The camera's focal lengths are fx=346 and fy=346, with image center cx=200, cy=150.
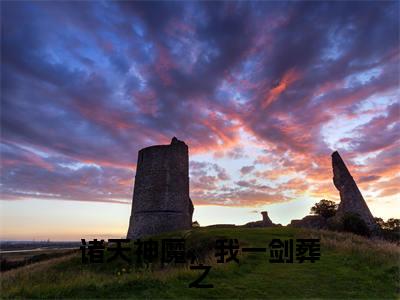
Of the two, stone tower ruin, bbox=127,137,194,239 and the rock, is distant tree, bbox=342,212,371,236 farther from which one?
stone tower ruin, bbox=127,137,194,239

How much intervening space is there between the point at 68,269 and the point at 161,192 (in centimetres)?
1167

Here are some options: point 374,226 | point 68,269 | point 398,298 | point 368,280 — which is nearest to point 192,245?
point 68,269

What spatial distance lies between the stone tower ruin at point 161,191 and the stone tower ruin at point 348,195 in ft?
47.5

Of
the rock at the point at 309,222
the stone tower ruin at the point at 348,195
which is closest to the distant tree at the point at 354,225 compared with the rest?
the stone tower ruin at the point at 348,195

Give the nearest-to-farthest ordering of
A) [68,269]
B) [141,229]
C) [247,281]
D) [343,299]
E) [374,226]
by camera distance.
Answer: [343,299] → [247,281] → [68,269] → [141,229] → [374,226]

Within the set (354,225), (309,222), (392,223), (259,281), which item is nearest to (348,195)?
(354,225)

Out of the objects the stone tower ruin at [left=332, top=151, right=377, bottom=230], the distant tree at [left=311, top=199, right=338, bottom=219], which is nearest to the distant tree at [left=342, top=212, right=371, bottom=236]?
the stone tower ruin at [left=332, top=151, right=377, bottom=230]

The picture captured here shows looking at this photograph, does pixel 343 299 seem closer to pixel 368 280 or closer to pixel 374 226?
pixel 368 280

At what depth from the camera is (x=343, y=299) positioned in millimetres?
9195

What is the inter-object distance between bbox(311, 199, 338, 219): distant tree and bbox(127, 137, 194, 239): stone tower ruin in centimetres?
1769

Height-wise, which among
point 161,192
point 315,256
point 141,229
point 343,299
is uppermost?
point 161,192

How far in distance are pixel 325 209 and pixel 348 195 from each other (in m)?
9.18

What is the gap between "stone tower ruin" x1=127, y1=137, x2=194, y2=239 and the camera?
29375 millimetres

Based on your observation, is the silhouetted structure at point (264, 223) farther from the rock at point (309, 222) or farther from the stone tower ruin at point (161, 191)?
the stone tower ruin at point (161, 191)
